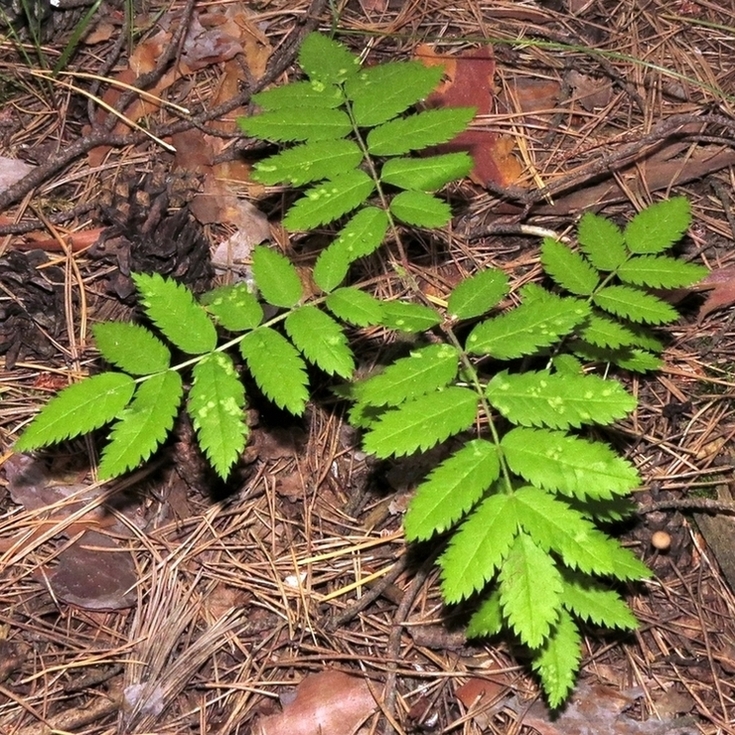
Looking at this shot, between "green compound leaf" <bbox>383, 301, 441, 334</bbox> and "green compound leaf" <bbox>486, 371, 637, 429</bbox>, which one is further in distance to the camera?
"green compound leaf" <bbox>383, 301, 441, 334</bbox>

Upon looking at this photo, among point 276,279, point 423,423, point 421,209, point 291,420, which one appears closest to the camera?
point 423,423

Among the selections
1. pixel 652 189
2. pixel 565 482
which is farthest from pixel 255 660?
pixel 652 189

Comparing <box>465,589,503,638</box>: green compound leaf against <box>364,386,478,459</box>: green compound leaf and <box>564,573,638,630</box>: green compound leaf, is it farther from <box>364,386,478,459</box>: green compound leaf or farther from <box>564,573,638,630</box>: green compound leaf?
<box>364,386,478,459</box>: green compound leaf

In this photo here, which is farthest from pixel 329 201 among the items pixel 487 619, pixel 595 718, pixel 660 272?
pixel 595 718

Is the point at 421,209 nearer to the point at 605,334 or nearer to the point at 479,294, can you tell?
the point at 479,294

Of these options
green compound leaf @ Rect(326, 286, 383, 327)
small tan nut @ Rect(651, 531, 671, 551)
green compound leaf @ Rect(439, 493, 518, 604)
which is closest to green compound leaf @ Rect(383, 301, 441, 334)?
green compound leaf @ Rect(326, 286, 383, 327)

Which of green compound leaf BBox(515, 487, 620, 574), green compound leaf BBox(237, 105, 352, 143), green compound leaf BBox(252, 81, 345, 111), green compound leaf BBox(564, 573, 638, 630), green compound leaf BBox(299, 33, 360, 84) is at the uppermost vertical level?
green compound leaf BBox(299, 33, 360, 84)

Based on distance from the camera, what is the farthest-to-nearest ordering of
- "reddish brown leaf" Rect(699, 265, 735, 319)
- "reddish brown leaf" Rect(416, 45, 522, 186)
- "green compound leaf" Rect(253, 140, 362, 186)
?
"reddish brown leaf" Rect(416, 45, 522, 186) < "reddish brown leaf" Rect(699, 265, 735, 319) < "green compound leaf" Rect(253, 140, 362, 186)
